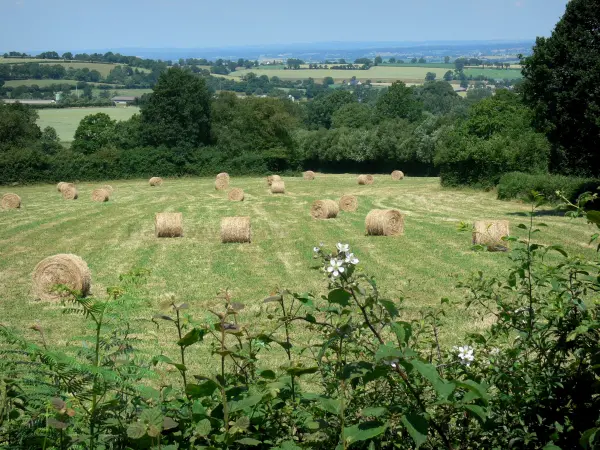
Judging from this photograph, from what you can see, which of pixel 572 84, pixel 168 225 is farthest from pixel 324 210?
pixel 572 84

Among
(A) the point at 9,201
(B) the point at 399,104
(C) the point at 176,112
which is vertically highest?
(C) the point at 176,112

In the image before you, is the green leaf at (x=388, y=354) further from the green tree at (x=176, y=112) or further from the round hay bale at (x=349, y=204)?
the green tree at (x=176, y=112)

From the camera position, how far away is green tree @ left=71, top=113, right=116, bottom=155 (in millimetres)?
77188

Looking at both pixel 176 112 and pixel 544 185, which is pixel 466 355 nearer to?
pixel 544 185

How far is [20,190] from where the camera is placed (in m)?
50.4

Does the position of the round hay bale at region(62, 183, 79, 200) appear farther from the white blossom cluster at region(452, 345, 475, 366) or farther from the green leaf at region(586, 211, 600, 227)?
the green leaf at region(586, 211, 600, 227)

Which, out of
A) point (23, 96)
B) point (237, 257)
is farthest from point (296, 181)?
point (23, 96)

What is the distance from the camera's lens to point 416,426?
2.50m

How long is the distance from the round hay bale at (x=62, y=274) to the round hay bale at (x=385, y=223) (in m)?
10.7

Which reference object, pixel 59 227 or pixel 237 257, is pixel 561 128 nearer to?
pixel 237 257

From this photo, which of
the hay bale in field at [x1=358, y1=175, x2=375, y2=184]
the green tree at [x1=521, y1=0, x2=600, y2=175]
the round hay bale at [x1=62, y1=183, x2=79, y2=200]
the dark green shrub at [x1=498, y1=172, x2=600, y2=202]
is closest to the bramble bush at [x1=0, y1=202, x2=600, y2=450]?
the green tree at [x1=521, y1=0, x2=600, y2=175]

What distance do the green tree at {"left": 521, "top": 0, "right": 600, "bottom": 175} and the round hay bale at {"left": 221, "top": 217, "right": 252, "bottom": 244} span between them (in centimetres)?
1365

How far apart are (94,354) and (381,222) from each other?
2238 centimetres

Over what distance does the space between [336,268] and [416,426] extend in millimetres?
629
